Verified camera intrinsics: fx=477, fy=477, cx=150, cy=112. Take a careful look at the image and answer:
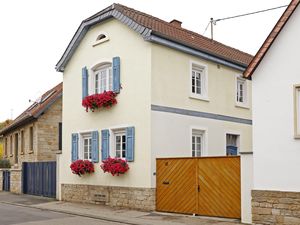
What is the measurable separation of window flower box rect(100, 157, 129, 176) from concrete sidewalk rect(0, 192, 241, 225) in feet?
4.52

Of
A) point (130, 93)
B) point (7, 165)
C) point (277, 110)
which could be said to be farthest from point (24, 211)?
point (7, 165)

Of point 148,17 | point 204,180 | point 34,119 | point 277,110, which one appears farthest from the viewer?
point 34,119

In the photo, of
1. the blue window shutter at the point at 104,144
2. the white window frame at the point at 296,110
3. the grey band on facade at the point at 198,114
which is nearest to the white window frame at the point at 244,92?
the grey band on facade at the point at 198,114

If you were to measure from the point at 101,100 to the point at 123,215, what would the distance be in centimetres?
492

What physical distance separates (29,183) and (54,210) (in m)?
7.72

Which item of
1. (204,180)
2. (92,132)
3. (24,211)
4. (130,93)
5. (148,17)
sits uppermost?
(148,17)

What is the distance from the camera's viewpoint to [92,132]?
65.0 ft

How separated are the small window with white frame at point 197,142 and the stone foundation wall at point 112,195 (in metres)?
3.02

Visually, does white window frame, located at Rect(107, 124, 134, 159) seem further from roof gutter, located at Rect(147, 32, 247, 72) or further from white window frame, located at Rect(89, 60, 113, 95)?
roof gutter, located at Rect(147, 32, 247, 72)

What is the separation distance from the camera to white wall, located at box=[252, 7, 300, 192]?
1278 cm

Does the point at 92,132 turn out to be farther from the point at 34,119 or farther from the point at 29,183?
the point at 34,119

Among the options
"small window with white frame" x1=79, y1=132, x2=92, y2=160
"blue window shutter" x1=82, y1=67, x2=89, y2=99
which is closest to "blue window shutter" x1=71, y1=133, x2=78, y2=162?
"small window with white frame" x1=79, y1=132, x2=92, y2=160

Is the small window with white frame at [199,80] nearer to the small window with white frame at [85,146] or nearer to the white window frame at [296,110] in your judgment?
the small window with white frame at [85,146]

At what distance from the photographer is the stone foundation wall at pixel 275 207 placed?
12453mm
